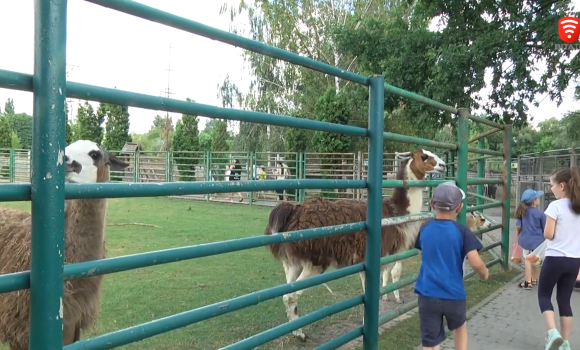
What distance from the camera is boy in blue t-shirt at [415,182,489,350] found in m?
3.01

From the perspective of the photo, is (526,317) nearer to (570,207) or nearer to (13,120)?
(570,207)

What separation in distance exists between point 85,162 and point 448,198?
2781 millimetres

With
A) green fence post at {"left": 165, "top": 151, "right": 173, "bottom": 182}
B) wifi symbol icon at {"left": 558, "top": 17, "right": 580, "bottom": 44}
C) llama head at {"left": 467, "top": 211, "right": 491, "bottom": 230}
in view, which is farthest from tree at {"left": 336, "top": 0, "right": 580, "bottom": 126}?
green fence post at {"left": 165, "top": 151, "right": 173, "bottom": 182}

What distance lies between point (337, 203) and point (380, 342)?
180 centimetres

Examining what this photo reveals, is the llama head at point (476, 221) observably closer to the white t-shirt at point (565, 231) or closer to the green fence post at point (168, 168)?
the white t-shirt at point (565, 231)

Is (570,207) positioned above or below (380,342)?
above

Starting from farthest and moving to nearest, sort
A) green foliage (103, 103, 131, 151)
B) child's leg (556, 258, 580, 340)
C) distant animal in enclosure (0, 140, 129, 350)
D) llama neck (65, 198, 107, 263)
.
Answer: green foliage (103, 103, 131, 151) < child's leg (556, 258, 580, 340) < llama neck (65, 198, 107, 263) < distant animal in enclosure (0, 140, 129, 350)

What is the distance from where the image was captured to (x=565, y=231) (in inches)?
149

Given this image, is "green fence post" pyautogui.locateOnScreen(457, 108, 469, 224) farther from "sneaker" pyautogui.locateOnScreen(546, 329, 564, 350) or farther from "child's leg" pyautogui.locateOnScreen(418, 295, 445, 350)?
"child's leg" pyautogui.locateOnScreen(418, 295, 445, 350)

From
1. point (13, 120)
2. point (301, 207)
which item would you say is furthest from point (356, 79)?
point (13, 120)

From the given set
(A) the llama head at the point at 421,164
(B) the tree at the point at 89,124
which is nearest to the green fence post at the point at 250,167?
(B) the tree at the point at 89,124

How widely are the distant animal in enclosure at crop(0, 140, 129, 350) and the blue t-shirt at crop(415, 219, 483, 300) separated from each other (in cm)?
224

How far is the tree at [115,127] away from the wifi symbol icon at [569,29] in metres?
18.7

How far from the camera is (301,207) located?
17.4 feet
